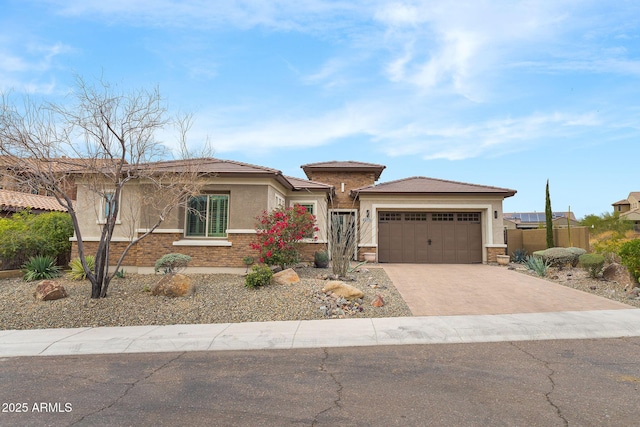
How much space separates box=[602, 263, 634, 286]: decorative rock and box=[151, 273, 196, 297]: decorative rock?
12.8 m

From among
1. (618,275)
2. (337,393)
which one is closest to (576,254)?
(618,275)

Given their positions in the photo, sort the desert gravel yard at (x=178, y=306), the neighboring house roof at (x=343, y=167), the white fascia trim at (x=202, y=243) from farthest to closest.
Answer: the neighboring house roof at (x=343, y=167) → the white fascia trim at (x=202, y=243) → the desert gravel yard at (x=178, y=306)

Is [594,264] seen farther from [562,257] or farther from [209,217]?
[209,217]

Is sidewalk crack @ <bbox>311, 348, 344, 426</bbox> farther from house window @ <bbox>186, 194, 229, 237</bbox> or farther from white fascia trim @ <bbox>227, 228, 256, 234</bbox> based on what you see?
house window @ <bbox>186, 194, 229, 237</bbox>

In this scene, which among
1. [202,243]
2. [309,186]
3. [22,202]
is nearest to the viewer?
[202,243]

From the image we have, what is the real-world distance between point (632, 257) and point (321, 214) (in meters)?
10.9

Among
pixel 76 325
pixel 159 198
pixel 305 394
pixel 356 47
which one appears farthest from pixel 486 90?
pixel 76 325

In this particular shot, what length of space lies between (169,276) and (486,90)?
1252 cm

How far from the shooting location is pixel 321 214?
16906mm

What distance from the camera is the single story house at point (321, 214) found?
1298 centimetres

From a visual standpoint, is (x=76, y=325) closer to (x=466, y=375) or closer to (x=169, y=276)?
(x=169, y=276)

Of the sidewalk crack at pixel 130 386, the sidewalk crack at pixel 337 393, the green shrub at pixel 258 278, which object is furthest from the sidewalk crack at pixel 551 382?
the green shrub at pixel 258 278

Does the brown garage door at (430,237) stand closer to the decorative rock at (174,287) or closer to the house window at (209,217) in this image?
the house window at (209,217)

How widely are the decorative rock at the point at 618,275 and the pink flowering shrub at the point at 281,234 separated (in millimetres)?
9725
